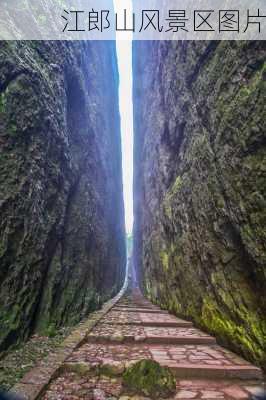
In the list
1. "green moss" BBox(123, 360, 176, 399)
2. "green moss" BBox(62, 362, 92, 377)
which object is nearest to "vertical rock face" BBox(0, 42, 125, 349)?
"green moss" BBox(62, 362, 92, 377)

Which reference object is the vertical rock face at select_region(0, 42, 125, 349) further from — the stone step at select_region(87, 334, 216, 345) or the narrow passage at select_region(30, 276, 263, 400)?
the narrow passage at select_region(30, 276, 263, 400)

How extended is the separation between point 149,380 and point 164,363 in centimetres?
73

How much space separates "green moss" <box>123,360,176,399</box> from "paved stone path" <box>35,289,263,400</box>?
110mm

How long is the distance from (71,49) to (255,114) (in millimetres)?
6030

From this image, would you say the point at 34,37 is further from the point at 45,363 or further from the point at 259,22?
the point at 45,363

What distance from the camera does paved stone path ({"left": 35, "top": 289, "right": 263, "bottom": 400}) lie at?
10.7ft

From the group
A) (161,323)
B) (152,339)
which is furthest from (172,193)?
(152,339)

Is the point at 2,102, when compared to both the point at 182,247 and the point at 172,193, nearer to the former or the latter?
the point at 182,247

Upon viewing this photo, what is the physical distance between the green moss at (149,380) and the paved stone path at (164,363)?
0.11 meters

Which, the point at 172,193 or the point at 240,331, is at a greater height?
the point at 172,193

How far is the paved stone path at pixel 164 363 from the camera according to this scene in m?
3.26

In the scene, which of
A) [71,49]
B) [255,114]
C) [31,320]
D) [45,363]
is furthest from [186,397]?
[71,49]

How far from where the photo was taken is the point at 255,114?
149 inches

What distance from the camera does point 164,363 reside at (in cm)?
405
